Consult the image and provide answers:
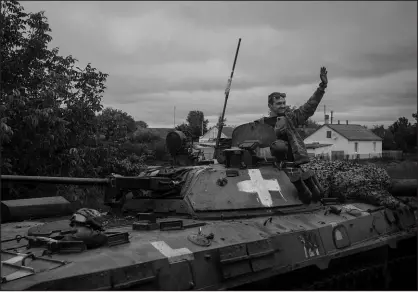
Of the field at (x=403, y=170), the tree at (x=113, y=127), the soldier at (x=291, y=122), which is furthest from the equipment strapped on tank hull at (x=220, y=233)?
the field at (x=403, y=170)

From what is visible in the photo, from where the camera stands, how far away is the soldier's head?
10331 millimetres

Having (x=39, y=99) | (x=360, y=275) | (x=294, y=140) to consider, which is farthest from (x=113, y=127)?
(x=360, y=275)

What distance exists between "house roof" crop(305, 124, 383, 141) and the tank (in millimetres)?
35956

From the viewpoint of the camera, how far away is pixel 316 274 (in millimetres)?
7789

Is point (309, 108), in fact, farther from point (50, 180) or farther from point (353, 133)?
point (353, 133)

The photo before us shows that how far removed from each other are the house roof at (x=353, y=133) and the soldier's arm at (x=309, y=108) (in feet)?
117

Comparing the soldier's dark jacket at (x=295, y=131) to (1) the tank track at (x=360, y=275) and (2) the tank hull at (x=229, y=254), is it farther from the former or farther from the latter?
(1) the tank track at (x=360, y=275)

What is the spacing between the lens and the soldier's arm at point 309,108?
9.88 m

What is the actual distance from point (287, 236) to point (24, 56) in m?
9.55

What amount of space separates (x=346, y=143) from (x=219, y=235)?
40220 mm

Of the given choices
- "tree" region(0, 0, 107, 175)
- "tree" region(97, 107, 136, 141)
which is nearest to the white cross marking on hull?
"tree" region(0, 0, 107, 175)

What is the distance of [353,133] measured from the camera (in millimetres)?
46594

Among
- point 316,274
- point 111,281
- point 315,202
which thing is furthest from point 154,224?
point 315,202

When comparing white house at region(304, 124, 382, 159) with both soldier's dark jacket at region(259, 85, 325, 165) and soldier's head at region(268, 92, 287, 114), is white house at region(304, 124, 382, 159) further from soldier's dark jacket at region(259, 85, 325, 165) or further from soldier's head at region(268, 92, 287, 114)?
soldier's dark jacket at region(259, 85, 325, 165)
